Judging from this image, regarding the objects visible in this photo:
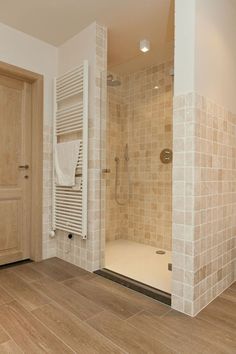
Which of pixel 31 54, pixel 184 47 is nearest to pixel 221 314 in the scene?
pixel 184 47

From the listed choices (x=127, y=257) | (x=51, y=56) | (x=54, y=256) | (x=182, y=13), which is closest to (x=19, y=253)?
(x=54, y=256)

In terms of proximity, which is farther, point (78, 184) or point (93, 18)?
point (78, 184)

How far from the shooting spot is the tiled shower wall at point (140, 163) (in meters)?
3.09

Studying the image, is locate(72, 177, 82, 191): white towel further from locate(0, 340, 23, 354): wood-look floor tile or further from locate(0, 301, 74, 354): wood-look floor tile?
locate(0, 340, 23, 354): wood-look floor tile

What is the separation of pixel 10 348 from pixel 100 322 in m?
0.52

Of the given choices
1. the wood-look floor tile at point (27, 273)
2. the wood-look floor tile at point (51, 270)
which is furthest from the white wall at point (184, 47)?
the wood-look floor tile at point (27, 273)

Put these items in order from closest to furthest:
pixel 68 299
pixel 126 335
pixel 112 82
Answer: pixel 126 335, pixel 68 299, pixel 112 82

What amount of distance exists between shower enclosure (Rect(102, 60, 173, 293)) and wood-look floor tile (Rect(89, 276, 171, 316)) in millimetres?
635

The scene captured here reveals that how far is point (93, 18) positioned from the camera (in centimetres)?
233

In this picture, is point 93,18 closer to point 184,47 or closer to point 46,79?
point 46,79

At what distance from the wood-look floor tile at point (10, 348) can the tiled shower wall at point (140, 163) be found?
6.24ft

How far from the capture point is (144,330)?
149 centimetres

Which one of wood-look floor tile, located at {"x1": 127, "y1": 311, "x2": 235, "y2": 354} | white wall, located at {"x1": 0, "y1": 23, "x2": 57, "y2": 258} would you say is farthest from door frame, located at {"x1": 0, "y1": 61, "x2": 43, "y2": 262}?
wood-look floor tile, located at {"x1": 127, "y1": 311, "x2": 235, "y2": 354}

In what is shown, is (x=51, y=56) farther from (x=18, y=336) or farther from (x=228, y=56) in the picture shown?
(x=18, y=336)
